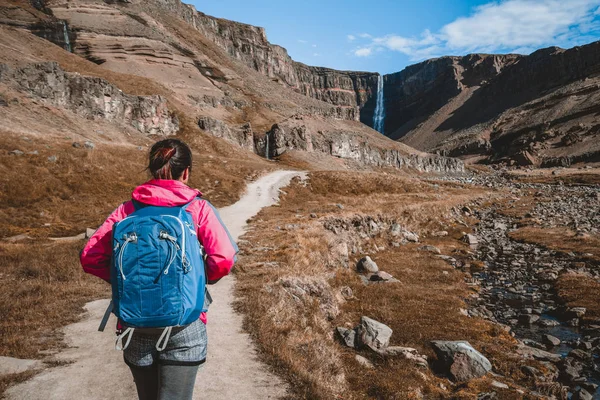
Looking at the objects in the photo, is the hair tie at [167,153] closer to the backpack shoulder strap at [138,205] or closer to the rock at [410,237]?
the backpack shoulder strap at [138,205]

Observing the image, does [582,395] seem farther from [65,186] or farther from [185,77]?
[185,77]

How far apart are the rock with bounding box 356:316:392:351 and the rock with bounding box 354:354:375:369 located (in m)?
0.54

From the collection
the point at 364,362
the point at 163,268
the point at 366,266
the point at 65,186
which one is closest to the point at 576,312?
the point at 366,266

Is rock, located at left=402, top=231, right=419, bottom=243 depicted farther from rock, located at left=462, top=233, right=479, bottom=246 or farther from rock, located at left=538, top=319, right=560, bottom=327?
rock, located at left=538, top=319, right=560, bottom=327

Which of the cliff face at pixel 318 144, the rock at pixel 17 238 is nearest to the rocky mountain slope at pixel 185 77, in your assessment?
the cliff face at pixel 318 144

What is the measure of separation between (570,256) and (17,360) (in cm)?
2643

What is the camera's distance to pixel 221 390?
5562 millimetres

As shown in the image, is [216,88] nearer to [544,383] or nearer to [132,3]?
[132,3]

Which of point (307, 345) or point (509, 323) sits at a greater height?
point (307, 345)

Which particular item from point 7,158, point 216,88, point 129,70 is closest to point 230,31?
point 216,88

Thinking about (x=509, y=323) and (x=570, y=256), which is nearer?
(x=509, y=323)

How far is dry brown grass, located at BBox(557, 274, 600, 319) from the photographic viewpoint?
515 inches

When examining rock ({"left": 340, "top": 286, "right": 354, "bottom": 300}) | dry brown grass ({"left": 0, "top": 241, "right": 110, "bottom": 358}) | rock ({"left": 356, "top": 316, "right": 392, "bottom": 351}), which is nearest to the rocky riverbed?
rock ({"left": 356, "top": 316, "right": 392, "bottom": 351})

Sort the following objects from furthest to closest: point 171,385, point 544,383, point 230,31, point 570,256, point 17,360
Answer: point 230,31, point 570,256, point 544,383, point 17,360, point 171,385
